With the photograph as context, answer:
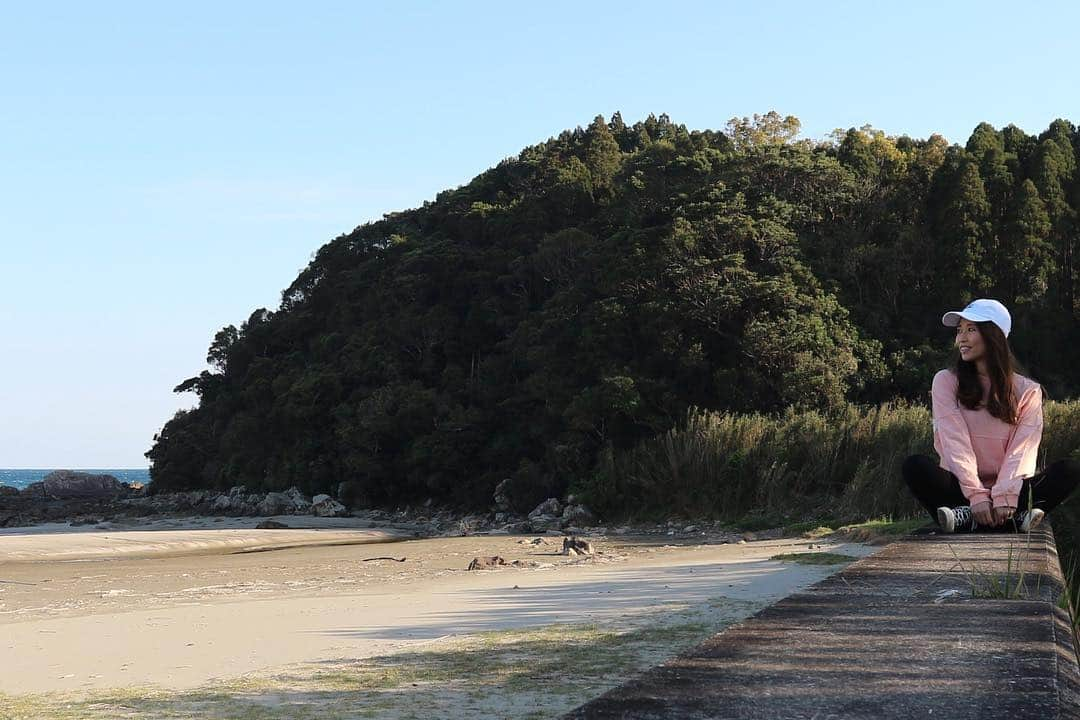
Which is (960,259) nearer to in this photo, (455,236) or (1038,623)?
(455,236)

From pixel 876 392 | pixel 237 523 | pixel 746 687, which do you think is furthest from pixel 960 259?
pixel 746 687

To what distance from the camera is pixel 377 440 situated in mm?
29312

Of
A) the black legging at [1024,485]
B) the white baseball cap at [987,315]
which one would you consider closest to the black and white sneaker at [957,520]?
the black legging at [1024,485]

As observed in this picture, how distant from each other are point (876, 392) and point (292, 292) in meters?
26.6

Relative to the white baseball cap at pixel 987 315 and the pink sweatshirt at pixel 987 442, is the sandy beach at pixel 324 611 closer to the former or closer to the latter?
the pink sweatshirt at pixel 987 442

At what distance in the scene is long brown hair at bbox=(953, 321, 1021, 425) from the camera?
14.9ft

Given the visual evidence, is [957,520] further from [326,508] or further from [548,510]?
[326,508]

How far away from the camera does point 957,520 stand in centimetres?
440

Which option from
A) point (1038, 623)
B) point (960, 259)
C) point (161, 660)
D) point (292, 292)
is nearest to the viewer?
point (1038, 623)

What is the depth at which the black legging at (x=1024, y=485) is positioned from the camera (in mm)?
4590

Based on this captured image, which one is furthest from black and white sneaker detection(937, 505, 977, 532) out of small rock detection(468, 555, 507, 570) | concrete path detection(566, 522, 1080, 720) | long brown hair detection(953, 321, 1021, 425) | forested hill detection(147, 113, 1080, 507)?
forested hill detection(147, 113, 1080, 507)

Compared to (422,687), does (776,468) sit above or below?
above

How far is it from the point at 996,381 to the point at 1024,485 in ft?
1.52

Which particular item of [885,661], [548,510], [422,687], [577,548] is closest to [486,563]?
[577,548]
